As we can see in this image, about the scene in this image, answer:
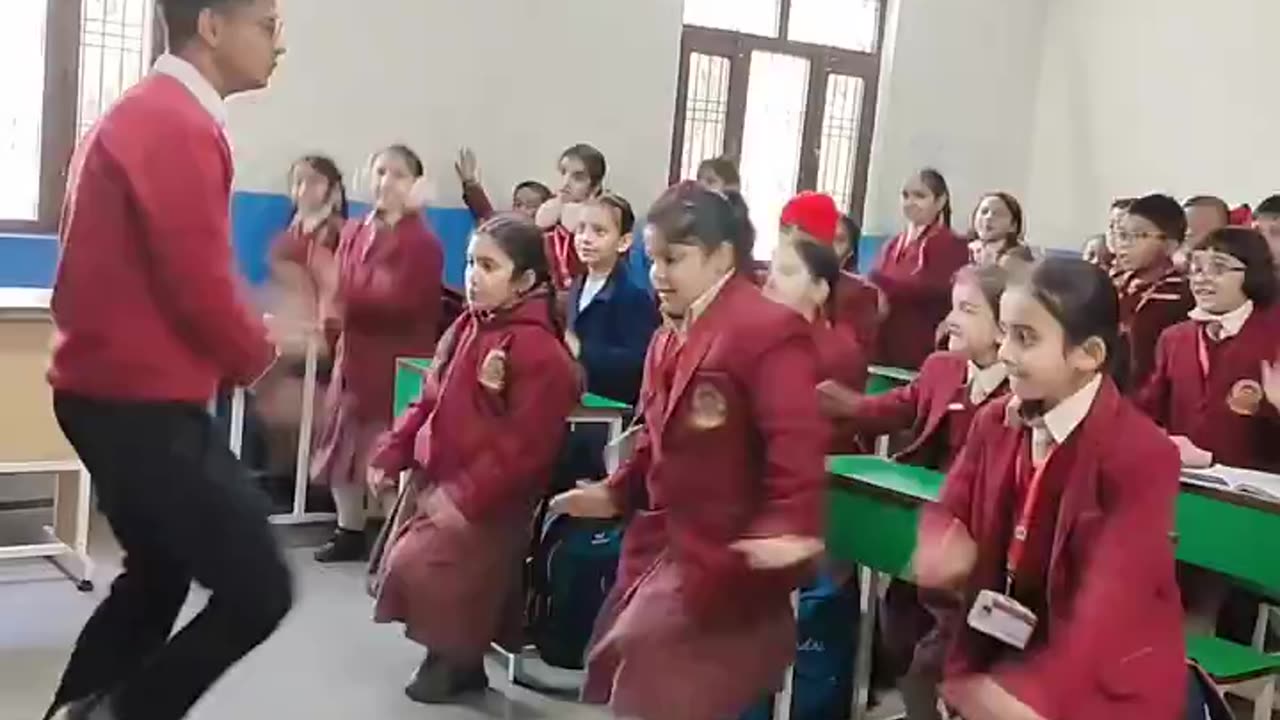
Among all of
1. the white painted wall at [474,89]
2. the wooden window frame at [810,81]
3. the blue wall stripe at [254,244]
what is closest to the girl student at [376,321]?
the blue wall stripe at [254,244]

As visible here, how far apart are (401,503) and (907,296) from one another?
2889 mm

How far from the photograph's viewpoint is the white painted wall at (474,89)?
5.61 m

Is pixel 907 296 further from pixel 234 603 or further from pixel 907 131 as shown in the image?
pixel 234 603

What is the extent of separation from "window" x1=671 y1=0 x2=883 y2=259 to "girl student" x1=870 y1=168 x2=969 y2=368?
1.21m

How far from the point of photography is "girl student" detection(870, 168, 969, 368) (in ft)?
19.5

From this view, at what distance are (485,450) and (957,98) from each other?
5172 mm

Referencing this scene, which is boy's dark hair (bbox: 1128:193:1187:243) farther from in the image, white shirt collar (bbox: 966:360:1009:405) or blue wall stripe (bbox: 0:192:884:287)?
white shirt collar (bbox: 966:360:1009:405)

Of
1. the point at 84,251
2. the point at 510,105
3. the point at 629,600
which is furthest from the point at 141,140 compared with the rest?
the point at 510,105

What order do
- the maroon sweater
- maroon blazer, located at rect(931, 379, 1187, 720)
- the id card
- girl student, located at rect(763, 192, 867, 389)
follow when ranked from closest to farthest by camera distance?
maroon blazer, located at rect(931, 379, 1187, 720), the id card, the maroon sweater, girl student, located at rect(763, 192, 867, 389)

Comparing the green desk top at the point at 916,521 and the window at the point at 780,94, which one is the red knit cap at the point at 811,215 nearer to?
the green desk top at the point at 916,521

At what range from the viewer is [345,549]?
475 cm

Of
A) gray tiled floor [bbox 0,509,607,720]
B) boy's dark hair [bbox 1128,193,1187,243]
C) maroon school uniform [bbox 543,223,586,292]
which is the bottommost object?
gray tiled floor [bbox 0,509,607,720]

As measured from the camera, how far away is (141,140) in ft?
7.09

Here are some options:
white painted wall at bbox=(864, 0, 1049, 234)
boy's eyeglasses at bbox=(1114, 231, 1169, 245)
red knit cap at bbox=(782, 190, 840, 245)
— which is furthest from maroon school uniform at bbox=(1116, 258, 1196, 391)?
white painted wall at bbox=(864, 0, 1049, 234)
